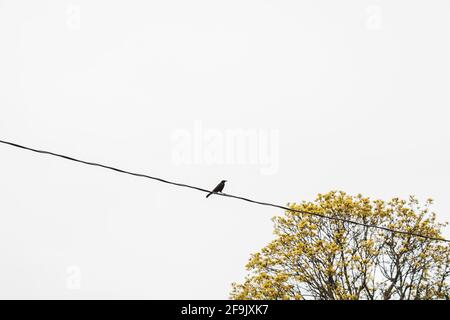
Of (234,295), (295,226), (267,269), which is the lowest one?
(234,295)

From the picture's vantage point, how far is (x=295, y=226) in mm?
20688
